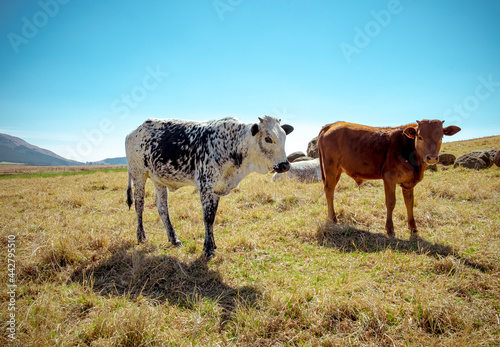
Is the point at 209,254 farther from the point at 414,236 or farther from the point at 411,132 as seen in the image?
the point at 411,132

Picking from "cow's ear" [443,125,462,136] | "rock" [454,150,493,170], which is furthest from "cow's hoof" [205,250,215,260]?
"rock" [454,150,493,170]

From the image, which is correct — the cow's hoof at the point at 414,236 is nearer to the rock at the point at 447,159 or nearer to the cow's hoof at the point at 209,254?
the cow's hoof at the point at 209,254

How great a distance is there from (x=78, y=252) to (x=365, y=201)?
7.08m

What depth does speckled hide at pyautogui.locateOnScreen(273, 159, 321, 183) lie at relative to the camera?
11.3 meters

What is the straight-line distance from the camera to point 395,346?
2.45 meters

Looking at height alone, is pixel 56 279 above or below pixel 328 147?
Answer: below

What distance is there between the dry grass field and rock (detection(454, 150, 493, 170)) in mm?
7627

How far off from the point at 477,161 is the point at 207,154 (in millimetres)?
14755

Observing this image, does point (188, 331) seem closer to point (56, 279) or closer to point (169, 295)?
point (169, 295)

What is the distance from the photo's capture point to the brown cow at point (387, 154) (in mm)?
4871

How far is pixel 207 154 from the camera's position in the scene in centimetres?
476

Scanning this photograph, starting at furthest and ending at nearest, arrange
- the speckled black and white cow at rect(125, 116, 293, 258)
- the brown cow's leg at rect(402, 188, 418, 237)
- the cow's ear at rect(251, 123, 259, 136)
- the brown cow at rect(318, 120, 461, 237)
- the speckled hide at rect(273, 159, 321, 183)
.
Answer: the speckled hide at rect(273, 159, 321, 183), the brown cow's leg at rect(402, 188, 418, 237), the brown cow at rect(318, 120, 461, 237), the speckled black and white cow at rect(125, 116, 293, 258), the cow's ear at rect(251, 123, 259, 136)

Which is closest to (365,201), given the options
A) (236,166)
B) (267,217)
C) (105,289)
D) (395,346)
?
(267,217)

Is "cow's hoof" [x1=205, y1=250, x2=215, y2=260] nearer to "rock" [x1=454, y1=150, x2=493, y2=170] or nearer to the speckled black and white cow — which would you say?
the speckled black and white cow
